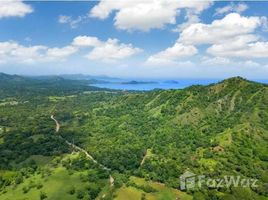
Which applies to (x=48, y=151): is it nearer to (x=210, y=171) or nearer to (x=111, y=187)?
(x=111, y=187)

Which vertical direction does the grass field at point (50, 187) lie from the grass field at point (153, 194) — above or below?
below

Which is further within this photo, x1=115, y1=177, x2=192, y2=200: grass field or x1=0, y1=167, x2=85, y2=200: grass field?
x1=0, y1=167, x2=85, y2=200: grass field

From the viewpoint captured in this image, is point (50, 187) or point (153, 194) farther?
point (50, 187)

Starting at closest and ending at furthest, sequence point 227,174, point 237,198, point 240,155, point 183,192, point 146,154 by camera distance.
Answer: point 237,198
point 183,192
point 227,174
point 240,155
point 146,154

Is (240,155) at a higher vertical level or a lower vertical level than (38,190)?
higher

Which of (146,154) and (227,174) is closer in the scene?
(227,174)

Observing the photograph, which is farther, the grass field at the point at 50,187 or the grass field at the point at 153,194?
the grass field at the point at 50,187

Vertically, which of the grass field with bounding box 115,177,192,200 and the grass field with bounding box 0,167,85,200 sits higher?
the grass field with bounding box 115,177,192,200

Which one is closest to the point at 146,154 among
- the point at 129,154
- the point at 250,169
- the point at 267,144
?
the point at 129,154

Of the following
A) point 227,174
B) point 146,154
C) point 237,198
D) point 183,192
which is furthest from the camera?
point 146,154

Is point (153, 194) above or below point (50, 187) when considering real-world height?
Answer: above
